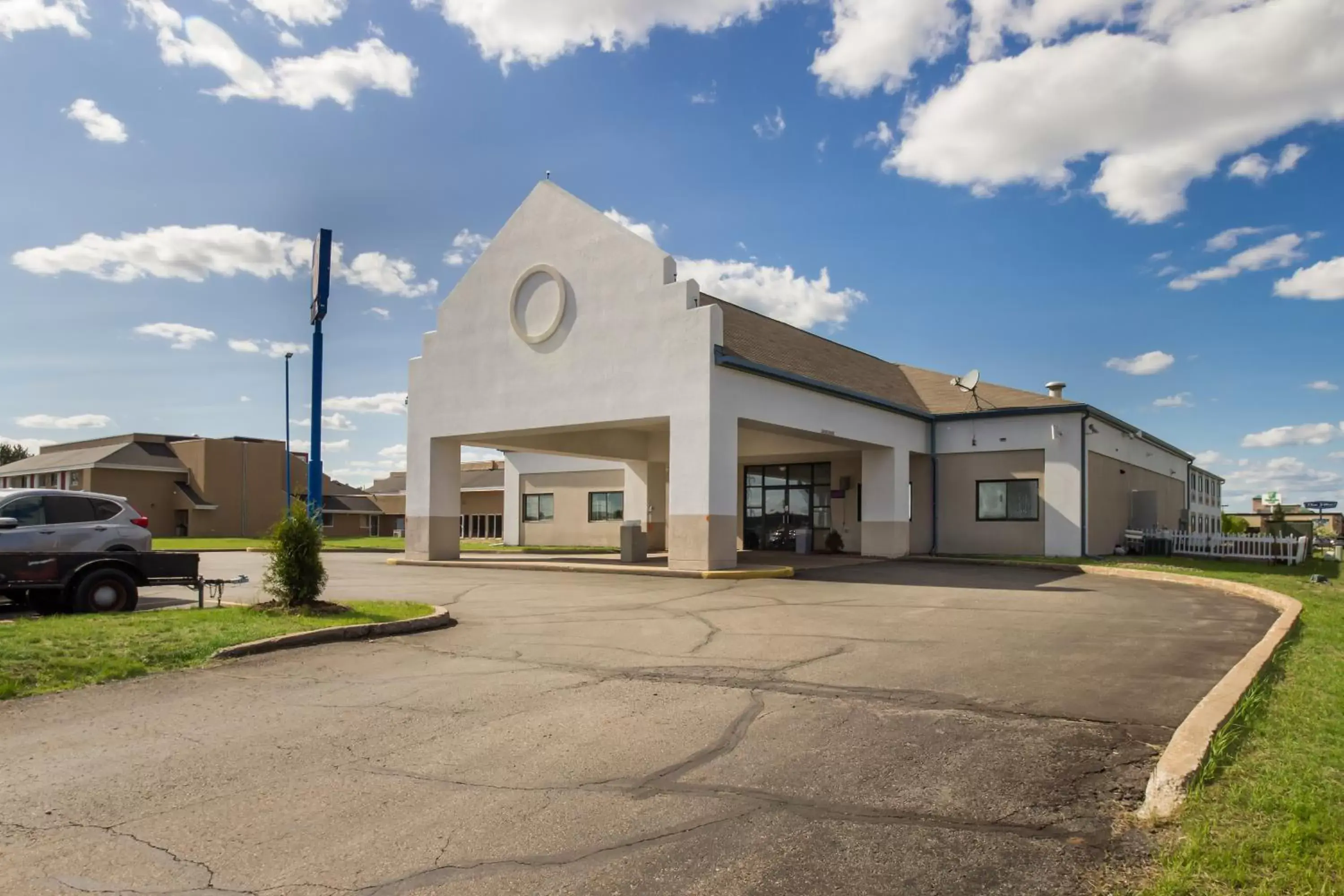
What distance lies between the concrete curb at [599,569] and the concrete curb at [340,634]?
315 inches

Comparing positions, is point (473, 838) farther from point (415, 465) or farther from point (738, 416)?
point (415, 465)

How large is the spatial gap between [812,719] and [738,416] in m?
14.6

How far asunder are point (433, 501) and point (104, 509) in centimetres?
1193

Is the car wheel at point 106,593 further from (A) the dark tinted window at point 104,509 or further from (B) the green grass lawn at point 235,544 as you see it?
(B) the green grass lawn at point 235,544

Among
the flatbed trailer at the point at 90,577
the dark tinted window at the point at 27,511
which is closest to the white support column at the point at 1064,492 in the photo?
the flatbed trailer at the point at 90,577

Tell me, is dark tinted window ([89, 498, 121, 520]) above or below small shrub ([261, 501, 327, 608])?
above

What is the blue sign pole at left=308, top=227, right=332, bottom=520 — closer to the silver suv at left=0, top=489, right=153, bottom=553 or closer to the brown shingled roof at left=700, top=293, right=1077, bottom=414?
the silver suv at left=0, top=489, right=153, bottom=553

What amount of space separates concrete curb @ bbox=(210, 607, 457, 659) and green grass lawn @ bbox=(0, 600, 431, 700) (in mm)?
192

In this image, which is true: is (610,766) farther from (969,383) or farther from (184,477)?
(184,477)

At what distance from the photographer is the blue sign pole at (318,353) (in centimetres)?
1339

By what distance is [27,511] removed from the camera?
13.6 m

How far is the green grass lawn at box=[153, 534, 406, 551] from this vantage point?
36.7 meters

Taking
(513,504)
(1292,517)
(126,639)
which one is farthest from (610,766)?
(1292,517)

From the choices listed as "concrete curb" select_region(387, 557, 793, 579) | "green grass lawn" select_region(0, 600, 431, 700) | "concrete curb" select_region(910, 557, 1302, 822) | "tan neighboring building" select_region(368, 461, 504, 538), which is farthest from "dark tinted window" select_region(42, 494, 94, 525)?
"tan neighboring building" select_region(368, 461, 504, 538)
